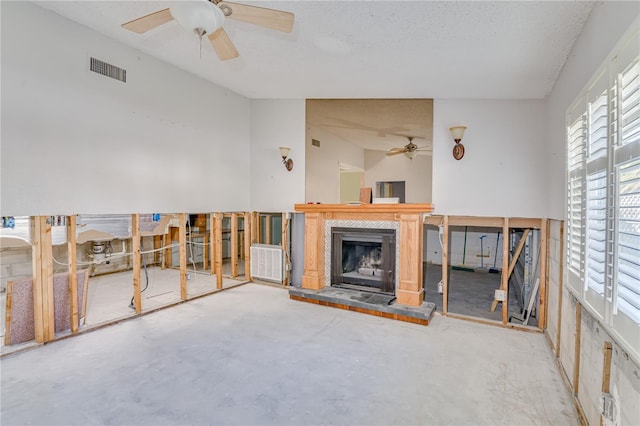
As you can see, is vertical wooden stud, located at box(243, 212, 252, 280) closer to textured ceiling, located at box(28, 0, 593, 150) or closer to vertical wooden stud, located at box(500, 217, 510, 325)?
textured ceiling, located at box(28, 0, 593, 150)

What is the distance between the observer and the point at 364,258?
4.60 metres

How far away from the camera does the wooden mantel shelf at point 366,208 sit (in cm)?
383

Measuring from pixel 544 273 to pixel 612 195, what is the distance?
2233 mm

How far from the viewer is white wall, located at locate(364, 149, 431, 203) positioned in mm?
6277

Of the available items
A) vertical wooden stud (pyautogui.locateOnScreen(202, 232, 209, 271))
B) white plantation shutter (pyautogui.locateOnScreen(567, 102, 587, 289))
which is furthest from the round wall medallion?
vertical wooden stud (pyautogui.locateOnScreen(202, 232, 209, 271))

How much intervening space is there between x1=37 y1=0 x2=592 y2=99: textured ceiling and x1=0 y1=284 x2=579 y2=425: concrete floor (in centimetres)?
267

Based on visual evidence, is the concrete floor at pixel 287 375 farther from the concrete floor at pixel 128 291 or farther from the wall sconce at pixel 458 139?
the wall sconce at pixel 458 139

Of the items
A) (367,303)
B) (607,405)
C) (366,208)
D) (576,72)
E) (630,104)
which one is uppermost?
(576,72)

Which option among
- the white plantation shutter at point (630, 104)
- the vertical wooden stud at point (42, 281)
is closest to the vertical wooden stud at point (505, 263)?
the white plantation shutter at point (630, 104)

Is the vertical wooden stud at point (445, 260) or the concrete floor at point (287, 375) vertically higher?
the vertical wooden stud at point (445, 260)

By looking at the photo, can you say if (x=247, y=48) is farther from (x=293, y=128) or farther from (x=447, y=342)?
(x=447, y=342)

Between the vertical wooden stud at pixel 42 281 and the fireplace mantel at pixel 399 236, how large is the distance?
113 inches

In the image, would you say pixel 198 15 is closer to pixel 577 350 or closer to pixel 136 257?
pixel 136 257

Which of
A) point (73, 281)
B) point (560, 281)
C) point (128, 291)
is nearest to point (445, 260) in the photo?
point (560, 281)
